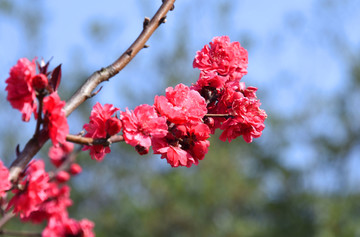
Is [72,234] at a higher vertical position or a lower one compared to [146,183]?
lower

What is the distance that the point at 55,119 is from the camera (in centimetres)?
116

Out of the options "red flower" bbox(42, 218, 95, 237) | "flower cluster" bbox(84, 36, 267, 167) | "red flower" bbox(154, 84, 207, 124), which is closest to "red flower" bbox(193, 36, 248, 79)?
"flower cluster" bbox(84, 36, 267, 167)

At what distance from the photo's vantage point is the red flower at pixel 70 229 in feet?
7.47

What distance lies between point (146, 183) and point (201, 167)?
1918 mm

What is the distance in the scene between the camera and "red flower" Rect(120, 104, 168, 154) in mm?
1315

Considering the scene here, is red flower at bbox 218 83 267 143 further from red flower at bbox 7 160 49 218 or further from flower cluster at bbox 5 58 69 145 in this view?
red flower at bbox 7 160 49 218

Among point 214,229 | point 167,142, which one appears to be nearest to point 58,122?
point 167,142

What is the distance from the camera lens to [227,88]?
1476mm

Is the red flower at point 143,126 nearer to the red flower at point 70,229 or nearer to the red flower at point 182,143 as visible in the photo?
the red flower at point 182,143

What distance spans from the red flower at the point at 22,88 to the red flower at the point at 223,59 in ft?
2.01

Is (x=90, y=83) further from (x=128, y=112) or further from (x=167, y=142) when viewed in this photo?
(x=167, y=142)

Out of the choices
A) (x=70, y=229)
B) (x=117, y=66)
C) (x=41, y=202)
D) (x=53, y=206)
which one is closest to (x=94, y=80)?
(x=117, y=66)

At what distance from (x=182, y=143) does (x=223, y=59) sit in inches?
14.0

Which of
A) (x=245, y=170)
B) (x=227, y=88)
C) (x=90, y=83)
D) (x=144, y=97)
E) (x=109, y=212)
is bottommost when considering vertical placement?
(x=90, y=83)
